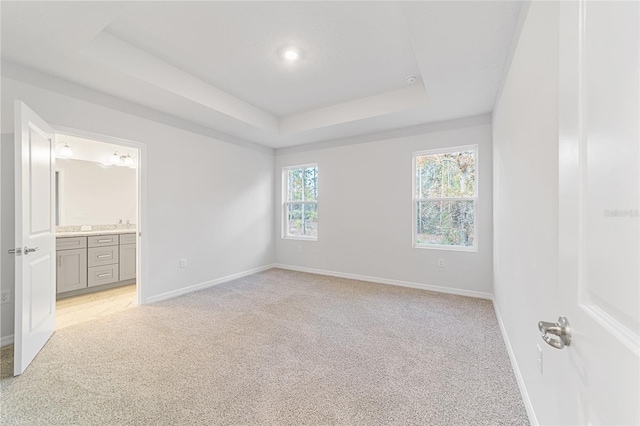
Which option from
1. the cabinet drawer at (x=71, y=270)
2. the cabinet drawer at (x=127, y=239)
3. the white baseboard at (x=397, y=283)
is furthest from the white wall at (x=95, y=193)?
the white baseboard at (x=397, y=283)

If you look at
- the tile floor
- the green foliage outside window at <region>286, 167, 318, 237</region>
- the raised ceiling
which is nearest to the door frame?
the tile floor

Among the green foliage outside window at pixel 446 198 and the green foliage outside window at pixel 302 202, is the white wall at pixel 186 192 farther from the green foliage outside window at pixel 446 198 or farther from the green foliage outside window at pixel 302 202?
the green foliage outside window at pixel 446 198

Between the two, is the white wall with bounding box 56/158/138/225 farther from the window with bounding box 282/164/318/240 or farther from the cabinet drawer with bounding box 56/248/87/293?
the window with bounding box 282/164/318/240

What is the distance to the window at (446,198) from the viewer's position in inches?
149

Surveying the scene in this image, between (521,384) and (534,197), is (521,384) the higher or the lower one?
the lower one

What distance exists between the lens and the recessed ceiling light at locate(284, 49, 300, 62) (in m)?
2.54

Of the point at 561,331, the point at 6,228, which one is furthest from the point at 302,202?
the point at 561,331

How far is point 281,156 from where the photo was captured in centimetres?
542

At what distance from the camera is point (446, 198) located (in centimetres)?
391

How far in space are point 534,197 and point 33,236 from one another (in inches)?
141

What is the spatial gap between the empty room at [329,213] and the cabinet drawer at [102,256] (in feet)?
0.10

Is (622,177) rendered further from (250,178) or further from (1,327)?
(250,178)

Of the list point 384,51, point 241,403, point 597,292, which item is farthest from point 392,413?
point 384,51

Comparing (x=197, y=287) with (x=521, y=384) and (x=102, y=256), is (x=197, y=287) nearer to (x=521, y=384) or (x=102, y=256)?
(x=102, y=256)
